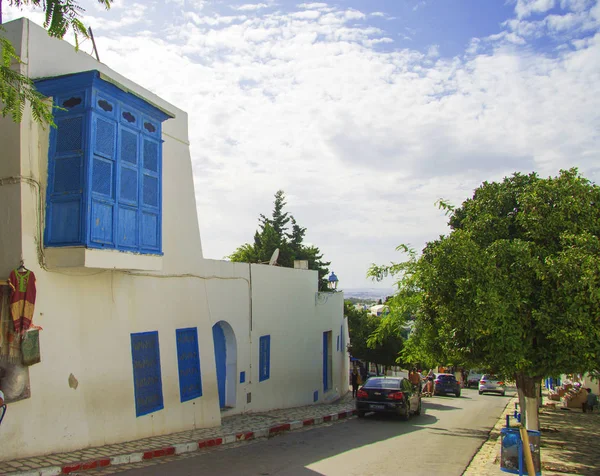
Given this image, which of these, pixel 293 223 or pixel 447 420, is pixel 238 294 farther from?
pixel 293 223

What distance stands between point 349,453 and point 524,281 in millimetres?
4608

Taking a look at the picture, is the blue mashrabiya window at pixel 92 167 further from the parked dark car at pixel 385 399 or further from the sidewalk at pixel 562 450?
the parked dark car at pixel 385 399

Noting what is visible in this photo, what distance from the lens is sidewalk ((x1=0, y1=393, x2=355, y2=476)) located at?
7.12m

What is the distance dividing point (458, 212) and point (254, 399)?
7958 millimetres

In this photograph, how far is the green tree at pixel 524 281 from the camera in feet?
26.8

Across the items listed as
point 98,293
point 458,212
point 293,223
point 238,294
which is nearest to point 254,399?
point 238,294

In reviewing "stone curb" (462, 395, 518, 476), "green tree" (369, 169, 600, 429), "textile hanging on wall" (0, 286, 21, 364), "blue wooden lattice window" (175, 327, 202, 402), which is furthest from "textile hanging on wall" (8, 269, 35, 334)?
"stone curb" (462, 395, 518, 476)

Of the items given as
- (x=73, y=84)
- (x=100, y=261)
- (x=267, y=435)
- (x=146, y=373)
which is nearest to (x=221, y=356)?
(x=267, y=435)

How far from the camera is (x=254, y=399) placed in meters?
14.8

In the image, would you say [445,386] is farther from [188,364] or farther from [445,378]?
[188,364]

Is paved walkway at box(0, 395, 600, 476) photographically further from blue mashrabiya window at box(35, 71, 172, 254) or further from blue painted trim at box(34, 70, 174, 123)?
blue painted trim at box(34, 70, 174, 123)

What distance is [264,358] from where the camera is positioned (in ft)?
50.9

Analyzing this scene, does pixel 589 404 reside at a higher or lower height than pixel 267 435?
lower

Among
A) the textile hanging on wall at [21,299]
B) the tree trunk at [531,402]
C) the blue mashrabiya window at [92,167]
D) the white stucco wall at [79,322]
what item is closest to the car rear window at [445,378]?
the tree trunk at [531,402]
